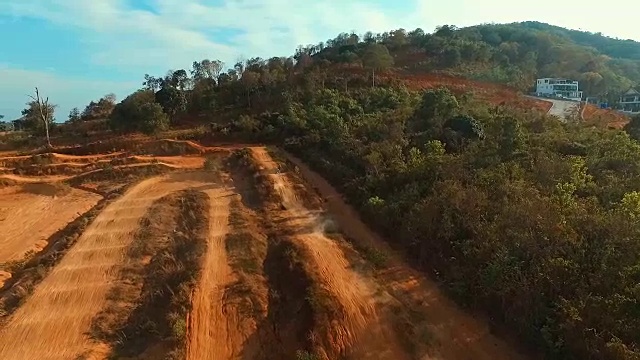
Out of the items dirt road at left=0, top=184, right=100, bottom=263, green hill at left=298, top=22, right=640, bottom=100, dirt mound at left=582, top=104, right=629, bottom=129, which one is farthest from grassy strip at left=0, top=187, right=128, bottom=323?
green hill at left=298, top=22, right=640, bottom=100

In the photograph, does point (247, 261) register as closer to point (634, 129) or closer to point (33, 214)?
point (33, 214)

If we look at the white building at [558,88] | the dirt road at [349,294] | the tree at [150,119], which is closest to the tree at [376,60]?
the white building at [558,88]

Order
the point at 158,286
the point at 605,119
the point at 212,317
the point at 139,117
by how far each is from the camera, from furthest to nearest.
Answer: the point at 139,117
the point at 605,119
the point at 158,286
the point at 212,317

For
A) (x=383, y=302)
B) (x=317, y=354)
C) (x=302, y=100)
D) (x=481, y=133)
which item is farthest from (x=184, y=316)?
→ (x=302, y=100)

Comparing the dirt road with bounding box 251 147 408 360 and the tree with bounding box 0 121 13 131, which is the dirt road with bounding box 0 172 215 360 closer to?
the dirt road with bounding box 251 147 408 360

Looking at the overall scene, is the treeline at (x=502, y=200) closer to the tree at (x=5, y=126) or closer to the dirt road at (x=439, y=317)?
the dirt road at (x=439, y=317)

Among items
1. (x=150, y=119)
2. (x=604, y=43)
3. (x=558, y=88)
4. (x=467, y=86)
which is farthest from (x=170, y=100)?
(x=604, y=43)

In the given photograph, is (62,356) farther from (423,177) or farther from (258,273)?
(423,177)
